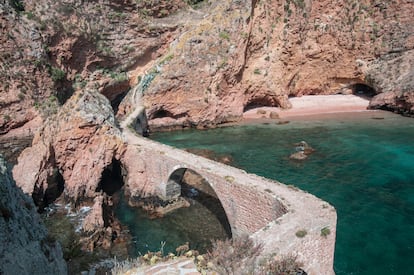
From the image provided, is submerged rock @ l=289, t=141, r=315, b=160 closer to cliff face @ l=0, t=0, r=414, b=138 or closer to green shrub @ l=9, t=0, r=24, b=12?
cliff face @ l=0, t=0, r=414, b=138

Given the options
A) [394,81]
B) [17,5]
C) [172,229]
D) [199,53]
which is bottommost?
[172,229]

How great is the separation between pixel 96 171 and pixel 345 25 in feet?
130

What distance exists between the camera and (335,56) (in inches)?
1752

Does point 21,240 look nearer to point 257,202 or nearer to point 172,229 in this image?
point 257,202

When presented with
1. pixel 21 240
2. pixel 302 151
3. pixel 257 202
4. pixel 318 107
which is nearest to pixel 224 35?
pixel 318 107

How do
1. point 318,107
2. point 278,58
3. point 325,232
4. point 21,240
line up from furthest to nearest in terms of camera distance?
point 318,107
point 278,58
point 325,232
point 21,240

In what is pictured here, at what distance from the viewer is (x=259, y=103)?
46.8m

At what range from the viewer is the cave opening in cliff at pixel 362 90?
4645 cm

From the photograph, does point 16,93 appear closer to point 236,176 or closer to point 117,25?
point 117,25

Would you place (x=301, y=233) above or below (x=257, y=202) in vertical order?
above

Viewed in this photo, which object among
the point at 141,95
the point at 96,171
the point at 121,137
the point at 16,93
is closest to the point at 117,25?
the point at 141,95

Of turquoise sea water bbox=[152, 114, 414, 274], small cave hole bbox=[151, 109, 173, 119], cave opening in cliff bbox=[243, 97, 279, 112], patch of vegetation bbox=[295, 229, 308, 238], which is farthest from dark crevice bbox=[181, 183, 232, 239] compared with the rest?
cave opening in cliff bbox=[243, 97, 279, 112]

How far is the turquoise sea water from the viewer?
15.0 m

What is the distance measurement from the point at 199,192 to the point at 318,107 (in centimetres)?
2921
